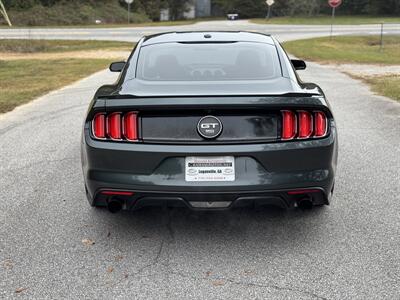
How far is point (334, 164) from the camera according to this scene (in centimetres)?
368

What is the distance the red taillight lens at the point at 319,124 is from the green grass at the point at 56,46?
22.5 m

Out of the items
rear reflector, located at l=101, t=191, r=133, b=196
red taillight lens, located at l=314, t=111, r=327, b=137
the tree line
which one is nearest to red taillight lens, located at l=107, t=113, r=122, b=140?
rear reflector, located at l=101, t=191, r=133, b=196

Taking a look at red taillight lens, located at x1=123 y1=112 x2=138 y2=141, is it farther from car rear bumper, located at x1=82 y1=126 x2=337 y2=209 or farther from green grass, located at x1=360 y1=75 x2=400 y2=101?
green grass, located at x1=360 y1=75 x2=400 y2=101

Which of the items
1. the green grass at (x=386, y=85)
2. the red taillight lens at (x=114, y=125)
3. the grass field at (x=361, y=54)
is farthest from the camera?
the grass field at (x=361, y=54)

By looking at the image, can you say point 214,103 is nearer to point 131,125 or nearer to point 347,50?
point 131,125

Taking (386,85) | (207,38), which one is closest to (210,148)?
(207,38)

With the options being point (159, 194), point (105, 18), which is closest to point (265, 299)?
point (159, 194)

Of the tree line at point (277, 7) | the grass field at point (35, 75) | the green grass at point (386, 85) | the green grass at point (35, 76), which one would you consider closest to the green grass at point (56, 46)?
the grass field at point (35, 75)

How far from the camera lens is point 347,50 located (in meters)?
25.8

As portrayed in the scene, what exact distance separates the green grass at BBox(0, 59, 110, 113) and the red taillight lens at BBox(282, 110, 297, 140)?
7033 mm

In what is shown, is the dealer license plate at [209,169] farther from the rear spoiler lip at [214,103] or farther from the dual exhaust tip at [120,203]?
the dual exhaust tip at [120,203]

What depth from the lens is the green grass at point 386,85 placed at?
11.0 metres

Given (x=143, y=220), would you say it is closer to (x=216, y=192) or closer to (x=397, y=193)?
(x=216, y=192)

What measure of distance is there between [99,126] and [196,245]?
43.1 inches
